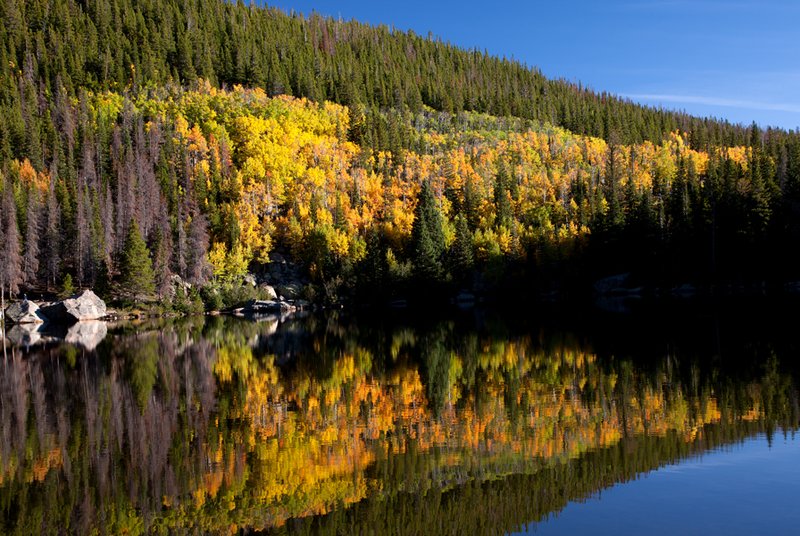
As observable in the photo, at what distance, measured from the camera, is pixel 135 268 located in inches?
3590

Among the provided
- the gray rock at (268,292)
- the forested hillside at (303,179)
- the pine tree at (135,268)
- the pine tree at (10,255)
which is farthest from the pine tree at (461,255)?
the pine tree at (10,255)

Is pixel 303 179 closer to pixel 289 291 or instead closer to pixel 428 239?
pixel 289 291

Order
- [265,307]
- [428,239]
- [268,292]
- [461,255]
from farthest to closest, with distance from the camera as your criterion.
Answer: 1. [461,255]
2. [428,239]
3. [268,292]
4. [265,307]

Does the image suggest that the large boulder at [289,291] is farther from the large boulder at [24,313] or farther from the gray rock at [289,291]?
the large boulder at [24,313]

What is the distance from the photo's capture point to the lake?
1584 centimetres

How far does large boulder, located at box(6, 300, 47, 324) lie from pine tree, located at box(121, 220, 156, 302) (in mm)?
10830

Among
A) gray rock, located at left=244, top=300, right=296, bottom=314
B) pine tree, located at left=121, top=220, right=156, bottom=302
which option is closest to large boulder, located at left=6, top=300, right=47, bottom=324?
pine tree, located at left=121, top=220, right=156, bottom=302

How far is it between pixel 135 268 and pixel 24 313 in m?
13.4

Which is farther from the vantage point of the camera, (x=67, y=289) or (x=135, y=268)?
(x=135, y=268)

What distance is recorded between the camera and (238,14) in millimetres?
188625

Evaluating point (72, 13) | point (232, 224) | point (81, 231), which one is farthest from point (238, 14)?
point (81, 231)

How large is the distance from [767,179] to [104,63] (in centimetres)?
12683

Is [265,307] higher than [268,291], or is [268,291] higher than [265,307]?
[268,291]

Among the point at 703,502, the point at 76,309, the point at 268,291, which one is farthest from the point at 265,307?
the point at 703,502
